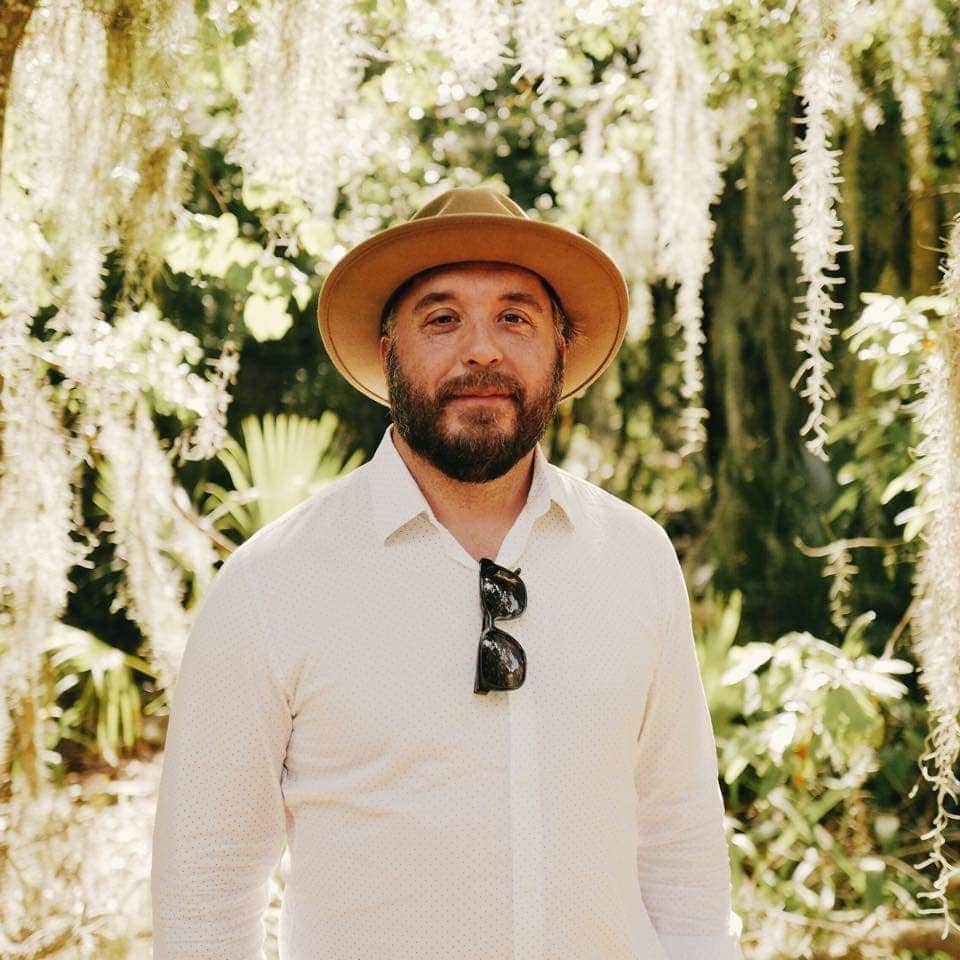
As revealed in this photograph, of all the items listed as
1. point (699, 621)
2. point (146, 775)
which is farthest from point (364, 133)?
point (146, 775)

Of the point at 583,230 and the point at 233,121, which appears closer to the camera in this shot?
the point at 233,121

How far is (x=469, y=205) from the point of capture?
152cm

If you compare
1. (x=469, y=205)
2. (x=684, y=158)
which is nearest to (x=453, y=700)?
(x=469, y=205)

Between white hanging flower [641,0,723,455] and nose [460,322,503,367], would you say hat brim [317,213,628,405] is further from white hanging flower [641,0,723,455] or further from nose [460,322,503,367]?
white hanging flower [641,0,723,455]

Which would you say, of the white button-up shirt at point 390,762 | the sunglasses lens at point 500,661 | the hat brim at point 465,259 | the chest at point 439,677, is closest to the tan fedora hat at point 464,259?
the hat brim at point 465,259

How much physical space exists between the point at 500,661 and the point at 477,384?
40cm

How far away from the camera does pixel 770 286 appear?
4262 mm

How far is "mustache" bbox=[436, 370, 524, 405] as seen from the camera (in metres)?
1.46

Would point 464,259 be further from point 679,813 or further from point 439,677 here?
point 679,813

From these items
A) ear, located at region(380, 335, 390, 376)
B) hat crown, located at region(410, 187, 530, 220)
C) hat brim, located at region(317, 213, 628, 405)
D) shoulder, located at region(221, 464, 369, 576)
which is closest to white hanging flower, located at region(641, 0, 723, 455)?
hat brim, located at region(317, 213, 628, 405)

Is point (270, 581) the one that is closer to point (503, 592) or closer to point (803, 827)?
point (503, 592)

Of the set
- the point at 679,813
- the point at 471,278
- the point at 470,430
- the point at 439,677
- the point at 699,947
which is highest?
the point at 471,278

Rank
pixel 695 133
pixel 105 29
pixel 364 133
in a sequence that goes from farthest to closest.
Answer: pixel 364 133 → pixel 695 133 → pixel 105 29

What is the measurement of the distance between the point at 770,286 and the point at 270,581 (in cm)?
341
